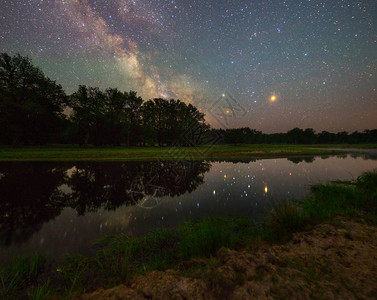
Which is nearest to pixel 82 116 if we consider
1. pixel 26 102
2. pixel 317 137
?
pixel 26 102

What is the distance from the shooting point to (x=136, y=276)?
8.76ft

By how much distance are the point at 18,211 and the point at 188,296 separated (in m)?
8.20

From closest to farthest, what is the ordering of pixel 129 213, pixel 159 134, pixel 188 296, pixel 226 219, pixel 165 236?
1. pixel 188 296
2. pixel 165 236
3. pixel 226 219
4. pixel 129 213
5. pixel 159 134

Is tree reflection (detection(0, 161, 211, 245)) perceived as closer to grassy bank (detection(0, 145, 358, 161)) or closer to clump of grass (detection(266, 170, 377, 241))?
clump of grass (detection(266, 170, 377, 241))

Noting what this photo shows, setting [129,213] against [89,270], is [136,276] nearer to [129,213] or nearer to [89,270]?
[89,270]

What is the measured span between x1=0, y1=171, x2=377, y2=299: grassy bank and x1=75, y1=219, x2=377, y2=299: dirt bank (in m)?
0.58

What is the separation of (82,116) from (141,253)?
62.6 metres

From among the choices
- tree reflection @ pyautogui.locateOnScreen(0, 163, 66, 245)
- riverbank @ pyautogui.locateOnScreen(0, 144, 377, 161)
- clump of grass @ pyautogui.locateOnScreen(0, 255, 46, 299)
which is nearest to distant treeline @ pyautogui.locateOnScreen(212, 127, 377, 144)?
riverbank @ pyautogui.locateOnScreen(0, 144, 377, 161)

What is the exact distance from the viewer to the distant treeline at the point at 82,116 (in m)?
40.8

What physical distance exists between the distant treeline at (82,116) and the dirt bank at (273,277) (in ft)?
A: 189

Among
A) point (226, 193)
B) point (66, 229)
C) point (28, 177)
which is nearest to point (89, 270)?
point (66, 229)

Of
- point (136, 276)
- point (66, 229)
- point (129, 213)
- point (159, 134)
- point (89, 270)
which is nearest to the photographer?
point (136, 276)

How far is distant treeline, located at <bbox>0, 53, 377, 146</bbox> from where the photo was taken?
4084 centimetres

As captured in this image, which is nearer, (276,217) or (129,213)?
(276,217)
